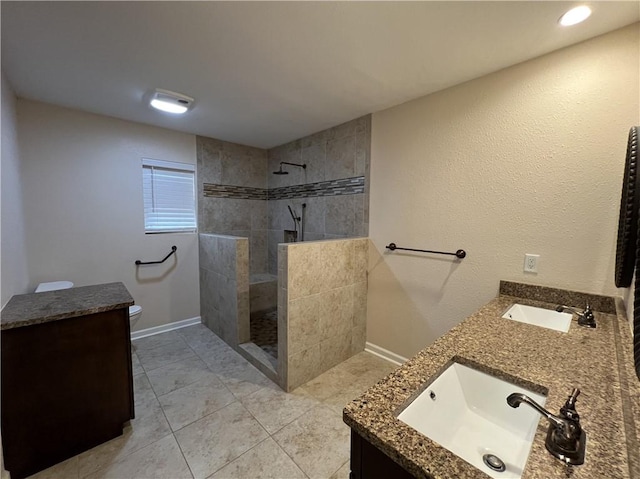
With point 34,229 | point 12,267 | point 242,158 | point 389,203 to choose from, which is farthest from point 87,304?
point 242,158

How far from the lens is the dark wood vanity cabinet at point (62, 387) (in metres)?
1.35

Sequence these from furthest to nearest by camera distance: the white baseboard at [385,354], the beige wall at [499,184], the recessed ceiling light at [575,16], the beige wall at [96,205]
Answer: the white baseboard at [385,354], the beige wall at [96,205], the beige wall at [499,184], the recessed ceiling light at [575,16]

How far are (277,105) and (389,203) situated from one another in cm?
132

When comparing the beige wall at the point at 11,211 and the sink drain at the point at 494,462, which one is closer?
the sink drain at the point at 494,462

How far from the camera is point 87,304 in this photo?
1.56m

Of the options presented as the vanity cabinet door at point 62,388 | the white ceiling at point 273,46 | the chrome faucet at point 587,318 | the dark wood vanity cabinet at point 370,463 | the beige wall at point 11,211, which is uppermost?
the white ceiling at point 273,46

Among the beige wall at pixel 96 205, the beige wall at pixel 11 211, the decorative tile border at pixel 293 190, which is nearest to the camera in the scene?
the beige wall at pixel 11 211

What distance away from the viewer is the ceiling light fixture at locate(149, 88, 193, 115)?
2102 millimetres

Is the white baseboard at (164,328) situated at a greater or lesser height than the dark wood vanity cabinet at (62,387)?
lesser

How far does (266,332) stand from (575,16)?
10.8 feet

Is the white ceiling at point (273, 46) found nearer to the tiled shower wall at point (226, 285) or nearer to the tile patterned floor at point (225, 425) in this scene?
the tiled shower wall at point (226, 285)

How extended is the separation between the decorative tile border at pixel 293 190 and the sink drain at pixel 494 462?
7.07ft

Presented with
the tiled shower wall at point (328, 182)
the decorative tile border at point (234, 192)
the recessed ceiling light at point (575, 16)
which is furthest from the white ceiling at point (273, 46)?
the decorative tile border at point (234, 192)

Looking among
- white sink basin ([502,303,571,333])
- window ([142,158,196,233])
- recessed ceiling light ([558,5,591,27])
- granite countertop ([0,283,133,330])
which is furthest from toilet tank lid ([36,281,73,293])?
recessed ceiling light ([558,5,591,27])
